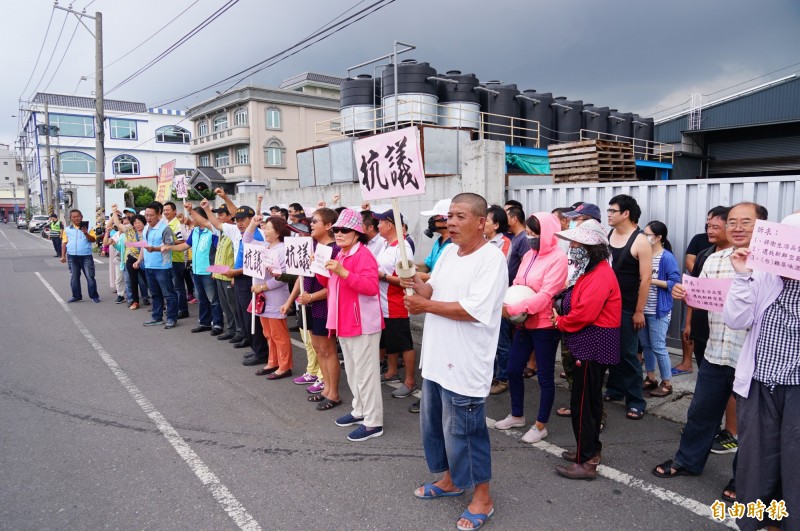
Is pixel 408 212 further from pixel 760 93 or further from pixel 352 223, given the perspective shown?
pixel 760 93

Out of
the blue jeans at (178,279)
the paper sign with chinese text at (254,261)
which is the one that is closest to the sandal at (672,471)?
the paper sign with chinese text at (254,261)

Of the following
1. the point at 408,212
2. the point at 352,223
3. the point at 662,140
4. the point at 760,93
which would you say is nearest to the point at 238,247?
the point at 352,223

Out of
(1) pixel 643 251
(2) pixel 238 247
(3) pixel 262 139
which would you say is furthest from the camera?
(3) pixel 262 139

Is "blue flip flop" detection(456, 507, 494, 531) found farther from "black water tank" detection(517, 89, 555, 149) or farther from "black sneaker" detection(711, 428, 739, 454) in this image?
"black water tank" detection(517, 89, 555, 149)

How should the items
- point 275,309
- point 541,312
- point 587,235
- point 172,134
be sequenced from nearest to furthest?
1. point 587,235
2. point 541,312
3. point 275,309
4. point 172,134

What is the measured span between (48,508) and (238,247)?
3902 millimetres

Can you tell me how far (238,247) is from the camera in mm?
6734

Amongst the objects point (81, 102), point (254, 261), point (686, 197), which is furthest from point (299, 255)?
point (81, 102)

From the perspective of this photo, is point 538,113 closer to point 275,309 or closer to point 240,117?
point 275,309

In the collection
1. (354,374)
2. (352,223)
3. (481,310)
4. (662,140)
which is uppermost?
(662,140)

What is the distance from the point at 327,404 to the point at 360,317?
1.20 metres

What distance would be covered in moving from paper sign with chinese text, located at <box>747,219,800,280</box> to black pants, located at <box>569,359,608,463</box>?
4.31 ft

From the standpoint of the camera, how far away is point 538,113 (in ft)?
61.5

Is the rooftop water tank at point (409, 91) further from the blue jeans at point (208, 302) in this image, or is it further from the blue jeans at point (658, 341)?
the blue jeans at point (658, 341)
